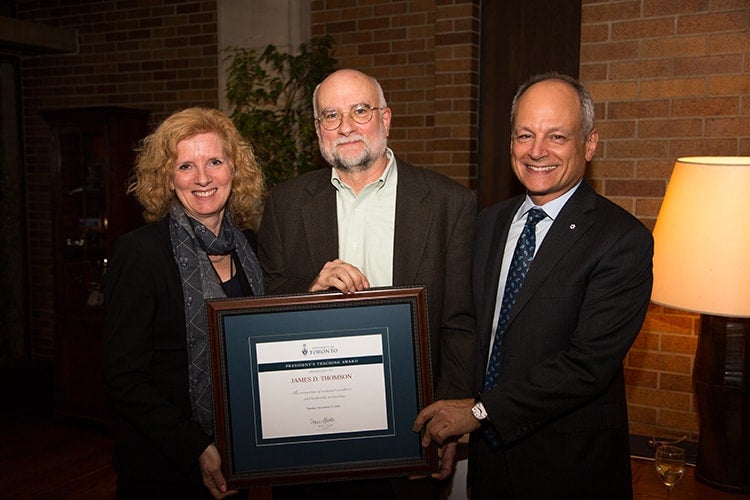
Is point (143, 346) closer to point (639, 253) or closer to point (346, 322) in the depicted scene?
point (346, 322)

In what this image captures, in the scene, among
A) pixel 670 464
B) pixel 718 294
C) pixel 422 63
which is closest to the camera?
pixel 670 464

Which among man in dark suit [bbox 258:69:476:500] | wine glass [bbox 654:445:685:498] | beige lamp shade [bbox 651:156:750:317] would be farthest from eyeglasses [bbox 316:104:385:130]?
wine glass [bbox 654:445:685:498]

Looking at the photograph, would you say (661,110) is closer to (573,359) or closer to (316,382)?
(573,359)

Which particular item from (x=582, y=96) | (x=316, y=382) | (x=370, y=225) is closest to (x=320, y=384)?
(x=316, y=382)

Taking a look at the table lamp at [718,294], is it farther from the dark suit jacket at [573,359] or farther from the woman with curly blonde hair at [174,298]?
the woman with curly blonde hair at [174,298]

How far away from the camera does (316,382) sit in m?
1.82

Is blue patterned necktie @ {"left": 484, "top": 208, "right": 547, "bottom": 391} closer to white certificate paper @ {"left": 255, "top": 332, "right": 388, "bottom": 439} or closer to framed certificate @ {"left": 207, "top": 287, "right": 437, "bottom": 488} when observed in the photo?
framed certificate @ {"left": 207, "top": 287, "right": 437, "bottom": 488}

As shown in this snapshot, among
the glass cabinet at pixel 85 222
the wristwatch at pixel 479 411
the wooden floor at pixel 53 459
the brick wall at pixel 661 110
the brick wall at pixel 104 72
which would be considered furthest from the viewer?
the brick wall at pixel 104 72

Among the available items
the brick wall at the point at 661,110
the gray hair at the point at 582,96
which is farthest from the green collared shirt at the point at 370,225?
the brick wall at the point at 661,110

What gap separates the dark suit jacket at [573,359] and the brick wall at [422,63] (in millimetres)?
2215

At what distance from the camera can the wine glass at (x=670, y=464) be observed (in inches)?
85.8

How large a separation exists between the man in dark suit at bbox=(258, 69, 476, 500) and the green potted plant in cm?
201

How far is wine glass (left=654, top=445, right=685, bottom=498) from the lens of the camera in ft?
7.15

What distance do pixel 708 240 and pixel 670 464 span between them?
0.83 metres
